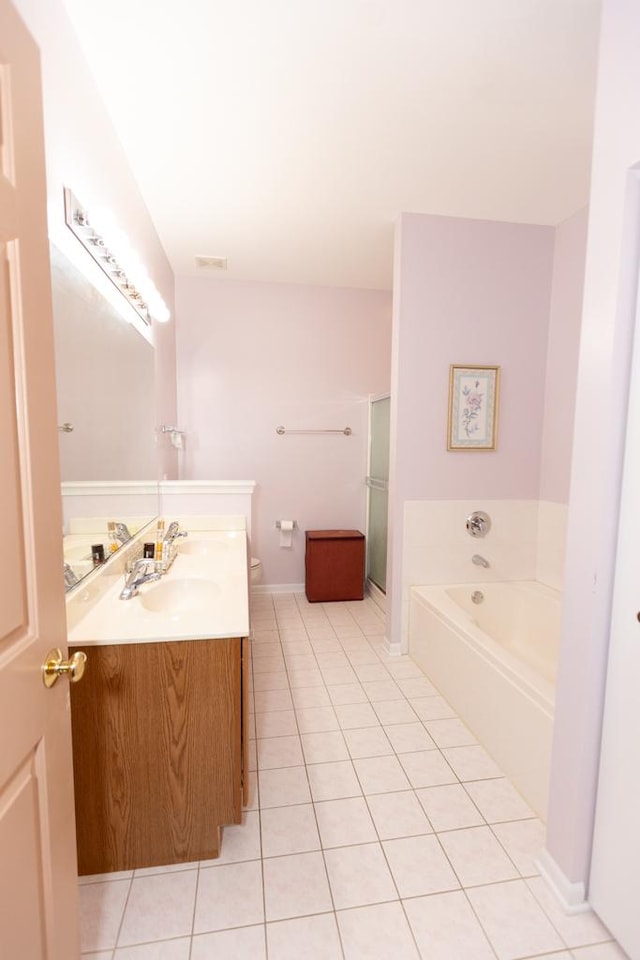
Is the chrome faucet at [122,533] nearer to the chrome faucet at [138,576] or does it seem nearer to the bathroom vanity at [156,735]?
the chrome faucet at [138,576]

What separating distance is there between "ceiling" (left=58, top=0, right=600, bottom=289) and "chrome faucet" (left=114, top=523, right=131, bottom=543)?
162 centimetres

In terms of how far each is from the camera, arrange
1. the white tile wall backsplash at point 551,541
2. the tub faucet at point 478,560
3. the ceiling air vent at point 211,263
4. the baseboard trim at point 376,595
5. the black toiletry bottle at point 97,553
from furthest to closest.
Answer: the baseboard trim at point 376,595 → the ceiling air vent at point 211,263 → the tub faucet at point 478,560 → the white tile wall backsplash at point 551,541 → the black toiletry bottle at point 97,553

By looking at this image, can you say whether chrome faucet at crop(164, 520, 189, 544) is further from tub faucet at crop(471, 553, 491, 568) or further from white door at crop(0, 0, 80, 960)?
tub faucet at crop(471, 553, 491, 568)

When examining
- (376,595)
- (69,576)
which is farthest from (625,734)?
(376,595)

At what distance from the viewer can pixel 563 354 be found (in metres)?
2.58

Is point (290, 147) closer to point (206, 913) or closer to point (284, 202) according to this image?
point (284, 202)

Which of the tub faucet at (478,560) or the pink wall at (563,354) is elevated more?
the pink wall at (563,354)

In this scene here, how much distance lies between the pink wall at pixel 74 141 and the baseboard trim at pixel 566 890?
2.29m

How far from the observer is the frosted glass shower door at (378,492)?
3.39 meters

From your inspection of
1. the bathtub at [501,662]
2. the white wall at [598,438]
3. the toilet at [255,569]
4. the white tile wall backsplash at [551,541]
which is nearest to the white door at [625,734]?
the white wall at [598,438]

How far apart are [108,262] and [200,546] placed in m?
1.44

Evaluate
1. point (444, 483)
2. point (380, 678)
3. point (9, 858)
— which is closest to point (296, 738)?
point (380, 678)

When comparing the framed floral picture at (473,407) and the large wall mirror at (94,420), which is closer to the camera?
the large wall mirror at (94,420)

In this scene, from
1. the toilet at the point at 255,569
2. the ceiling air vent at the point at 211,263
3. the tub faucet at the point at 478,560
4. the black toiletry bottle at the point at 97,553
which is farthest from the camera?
the toilet at the point at 255,569
